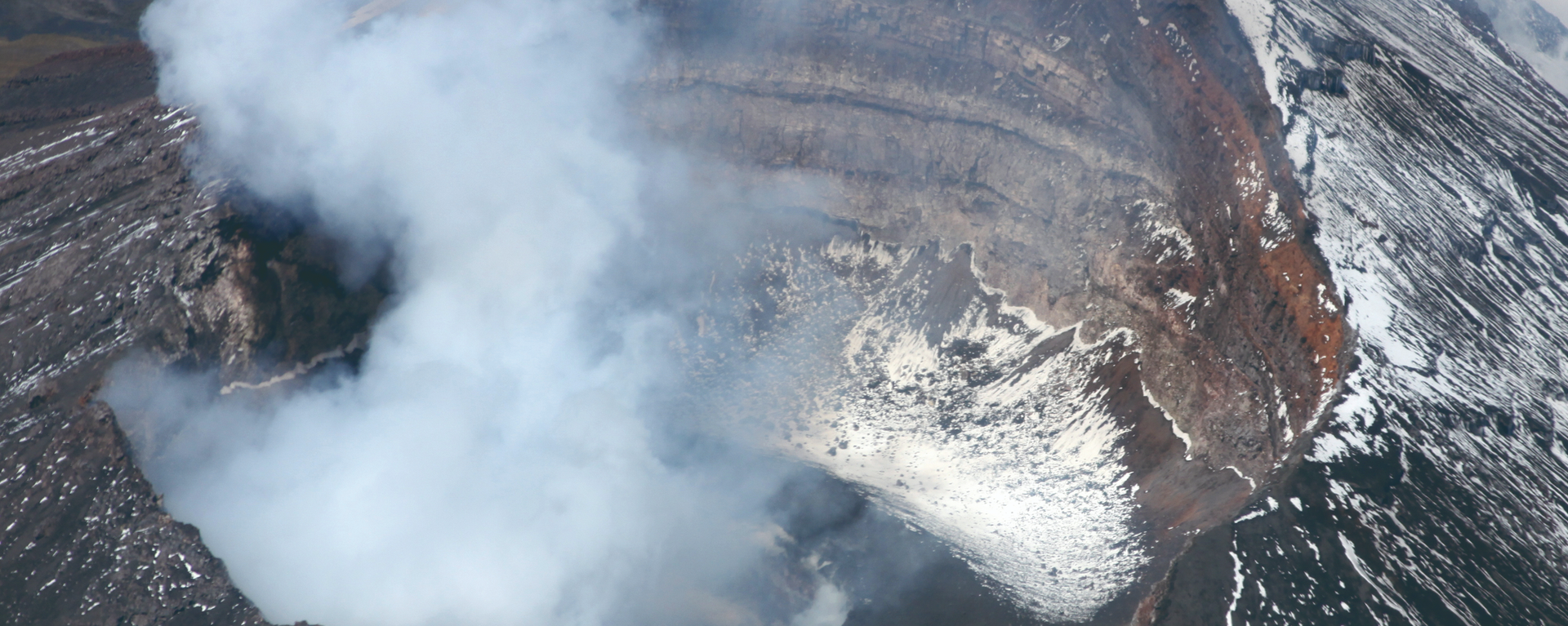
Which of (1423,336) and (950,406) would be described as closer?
(1423,336)

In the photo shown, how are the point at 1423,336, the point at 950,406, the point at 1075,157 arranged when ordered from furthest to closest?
the point at 1075,157 < the point at 950,406 < the point at 1423,336

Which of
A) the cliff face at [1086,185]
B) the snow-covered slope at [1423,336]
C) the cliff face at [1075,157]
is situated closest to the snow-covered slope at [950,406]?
the cliff face at [1086,185]

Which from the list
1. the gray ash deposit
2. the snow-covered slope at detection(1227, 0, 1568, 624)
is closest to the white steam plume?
the gray ash deposit

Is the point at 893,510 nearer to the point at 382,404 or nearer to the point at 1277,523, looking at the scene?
the point at 1277,523

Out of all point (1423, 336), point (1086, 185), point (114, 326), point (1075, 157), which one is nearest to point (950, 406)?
point (1086, 185)

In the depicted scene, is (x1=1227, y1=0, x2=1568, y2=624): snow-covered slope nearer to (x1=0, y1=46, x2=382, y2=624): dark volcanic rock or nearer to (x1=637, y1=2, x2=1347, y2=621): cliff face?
(x1=637, y1=2, x2=1347, y2=621): cliff face

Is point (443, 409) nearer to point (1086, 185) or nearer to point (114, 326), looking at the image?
point (114, 326)

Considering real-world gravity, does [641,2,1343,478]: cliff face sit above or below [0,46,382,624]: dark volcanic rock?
above

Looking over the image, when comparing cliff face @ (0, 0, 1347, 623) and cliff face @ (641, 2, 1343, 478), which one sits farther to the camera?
cliff face @ (641, 2, 1343, 478)

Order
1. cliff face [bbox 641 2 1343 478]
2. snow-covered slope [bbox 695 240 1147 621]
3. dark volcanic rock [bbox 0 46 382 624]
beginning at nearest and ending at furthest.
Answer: dark volcanic rock [bbox 0 46 382 624], cliff face [bbox 641 2 1343 478], snow-covered slope [bbox 695 240 1147 621]

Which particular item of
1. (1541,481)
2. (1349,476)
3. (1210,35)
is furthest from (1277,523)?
(1210,35)
